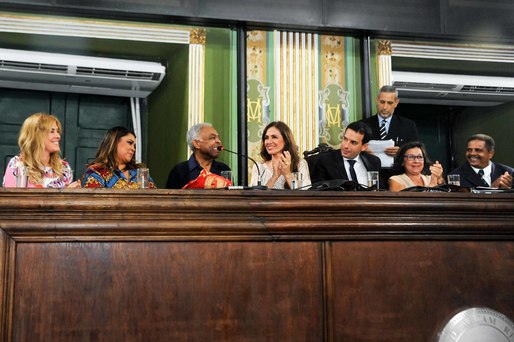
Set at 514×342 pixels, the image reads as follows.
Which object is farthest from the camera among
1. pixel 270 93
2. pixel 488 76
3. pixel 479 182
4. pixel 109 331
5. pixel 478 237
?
pixel 488 76

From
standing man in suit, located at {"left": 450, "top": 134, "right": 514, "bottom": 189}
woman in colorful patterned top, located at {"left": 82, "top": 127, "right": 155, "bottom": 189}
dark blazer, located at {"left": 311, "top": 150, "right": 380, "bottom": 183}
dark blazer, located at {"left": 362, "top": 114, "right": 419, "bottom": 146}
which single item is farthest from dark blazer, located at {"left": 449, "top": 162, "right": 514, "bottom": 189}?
woman in colorful patterned top, located at {"left": 82, "top": 127, "right": 155, "bottom": 189}

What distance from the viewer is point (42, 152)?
110 inches

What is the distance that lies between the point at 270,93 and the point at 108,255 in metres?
3.20

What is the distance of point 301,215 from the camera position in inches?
43.8

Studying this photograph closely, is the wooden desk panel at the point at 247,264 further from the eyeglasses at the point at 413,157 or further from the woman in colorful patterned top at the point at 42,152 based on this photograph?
the eyeglasses at the point at 413,157

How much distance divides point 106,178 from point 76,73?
76.5 inches

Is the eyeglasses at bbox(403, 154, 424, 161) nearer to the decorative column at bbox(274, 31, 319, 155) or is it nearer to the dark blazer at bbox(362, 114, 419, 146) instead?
the dark blazer at bbox(362, 114, 419, 146)

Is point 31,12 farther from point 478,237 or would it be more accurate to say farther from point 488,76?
point 478,237

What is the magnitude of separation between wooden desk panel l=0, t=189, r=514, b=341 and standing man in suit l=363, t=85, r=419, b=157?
2.53m

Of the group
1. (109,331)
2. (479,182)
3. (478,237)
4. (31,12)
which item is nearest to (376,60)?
(479,182)

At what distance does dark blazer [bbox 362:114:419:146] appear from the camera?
371 cm

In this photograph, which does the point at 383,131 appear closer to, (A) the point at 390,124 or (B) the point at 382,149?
(A) the point at 390,124

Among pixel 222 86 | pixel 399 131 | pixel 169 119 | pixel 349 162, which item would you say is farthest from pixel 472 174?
pixel 169 119

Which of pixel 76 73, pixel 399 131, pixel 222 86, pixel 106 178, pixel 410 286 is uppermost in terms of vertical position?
pixel 76 73
